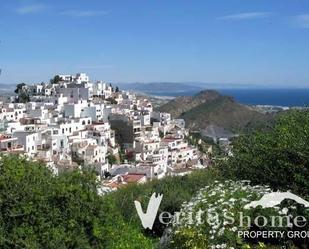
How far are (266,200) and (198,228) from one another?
1004mm

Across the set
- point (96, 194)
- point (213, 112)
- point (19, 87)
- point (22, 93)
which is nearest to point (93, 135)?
point (22, 93)

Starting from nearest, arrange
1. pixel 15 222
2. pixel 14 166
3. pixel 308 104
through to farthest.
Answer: pixel 15 222, pixel 14 166, pixel 308 104

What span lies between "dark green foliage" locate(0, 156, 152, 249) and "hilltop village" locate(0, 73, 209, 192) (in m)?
22.2

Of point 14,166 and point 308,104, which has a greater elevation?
point 308,104

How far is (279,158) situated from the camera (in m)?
8.09

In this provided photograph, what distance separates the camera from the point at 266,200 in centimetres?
645

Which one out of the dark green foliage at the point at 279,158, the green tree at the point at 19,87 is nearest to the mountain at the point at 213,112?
the green tree at the point at 19,87

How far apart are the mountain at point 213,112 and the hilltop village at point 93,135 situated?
27.9m

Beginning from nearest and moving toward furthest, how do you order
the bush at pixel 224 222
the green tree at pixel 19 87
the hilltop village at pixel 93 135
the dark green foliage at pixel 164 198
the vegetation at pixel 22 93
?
the bush at pixel 224 222, the dark green foliage at pixel 164 198, the hilltop village at pixel 93 135, the vegetation at pixel 22 93, the green tree at pixel 19 87

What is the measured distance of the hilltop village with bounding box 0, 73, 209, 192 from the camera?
41.7m

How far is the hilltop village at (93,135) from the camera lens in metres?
41.7

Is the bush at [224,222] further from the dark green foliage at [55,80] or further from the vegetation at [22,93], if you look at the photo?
the dark green foliage at [55,80]

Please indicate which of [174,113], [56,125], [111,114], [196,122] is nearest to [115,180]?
[56,125]

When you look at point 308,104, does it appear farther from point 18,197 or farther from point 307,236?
point 18,197
